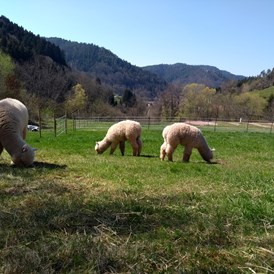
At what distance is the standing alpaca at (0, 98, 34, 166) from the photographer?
1054 cm

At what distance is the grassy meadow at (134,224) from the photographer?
13.1ft

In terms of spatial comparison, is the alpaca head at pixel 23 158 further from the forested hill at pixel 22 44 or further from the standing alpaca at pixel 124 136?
the forested hill at pixel 22 44

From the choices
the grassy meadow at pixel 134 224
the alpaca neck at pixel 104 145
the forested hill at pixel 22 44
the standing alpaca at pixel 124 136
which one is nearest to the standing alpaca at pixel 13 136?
the grassy meadow at pixel 134 224

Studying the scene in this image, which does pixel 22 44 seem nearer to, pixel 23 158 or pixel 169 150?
pixel 169 150

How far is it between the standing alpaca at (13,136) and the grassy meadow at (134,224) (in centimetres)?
163

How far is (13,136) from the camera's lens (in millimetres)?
10859

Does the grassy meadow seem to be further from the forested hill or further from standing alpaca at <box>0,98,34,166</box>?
the forested hill

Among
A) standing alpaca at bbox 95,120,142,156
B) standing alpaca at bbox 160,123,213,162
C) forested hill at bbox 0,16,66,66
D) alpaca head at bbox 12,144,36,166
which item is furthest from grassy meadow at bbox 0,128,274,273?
forested hill at bbox 0,16,66,66

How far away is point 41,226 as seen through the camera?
16.6 ft

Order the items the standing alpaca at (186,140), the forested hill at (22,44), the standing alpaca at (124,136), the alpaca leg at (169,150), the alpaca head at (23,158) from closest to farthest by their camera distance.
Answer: the alpaca head at (23,158) < the standing alpaca at (186,140) < the alpaca leg at (169,150) < the standing alpaca at (124,136) < the forested hill at (22,44)

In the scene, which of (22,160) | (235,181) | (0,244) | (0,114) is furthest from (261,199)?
(0,114)

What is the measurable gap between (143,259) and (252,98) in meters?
112

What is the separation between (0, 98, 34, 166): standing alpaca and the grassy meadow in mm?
1627

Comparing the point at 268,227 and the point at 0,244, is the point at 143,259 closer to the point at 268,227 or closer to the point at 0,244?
the point at 0,244
